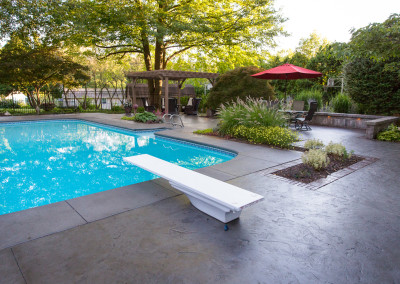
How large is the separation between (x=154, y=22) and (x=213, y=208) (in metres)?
11.6

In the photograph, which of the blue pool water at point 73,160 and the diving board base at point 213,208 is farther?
the blue pool water at point 73,160

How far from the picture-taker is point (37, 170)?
17.4 feet

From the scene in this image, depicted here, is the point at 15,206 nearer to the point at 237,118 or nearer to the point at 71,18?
the point at 237,118

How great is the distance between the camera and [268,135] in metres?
6.23

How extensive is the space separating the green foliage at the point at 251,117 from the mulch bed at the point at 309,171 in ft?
7.07

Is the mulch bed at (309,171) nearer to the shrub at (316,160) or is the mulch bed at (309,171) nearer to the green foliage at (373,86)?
the shrub at (316,160)

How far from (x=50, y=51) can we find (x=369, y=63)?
1574 cm

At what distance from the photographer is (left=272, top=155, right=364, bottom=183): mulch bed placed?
391 cm

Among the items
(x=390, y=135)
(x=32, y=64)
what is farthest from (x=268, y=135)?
(x=32, y=64)

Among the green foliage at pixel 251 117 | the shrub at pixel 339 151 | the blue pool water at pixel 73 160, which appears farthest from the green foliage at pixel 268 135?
the shrub at pixel 339 151

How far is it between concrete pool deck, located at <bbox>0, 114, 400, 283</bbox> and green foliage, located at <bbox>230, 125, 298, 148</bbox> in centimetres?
261

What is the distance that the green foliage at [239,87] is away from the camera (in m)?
11.9

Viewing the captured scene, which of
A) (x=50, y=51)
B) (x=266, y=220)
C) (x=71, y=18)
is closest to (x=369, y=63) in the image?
(x=266, y=220)

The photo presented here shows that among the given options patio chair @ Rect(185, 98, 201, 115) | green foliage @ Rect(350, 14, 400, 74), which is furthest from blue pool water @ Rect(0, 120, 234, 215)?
patio chair @ Rect(185, 98, 201, 115)
